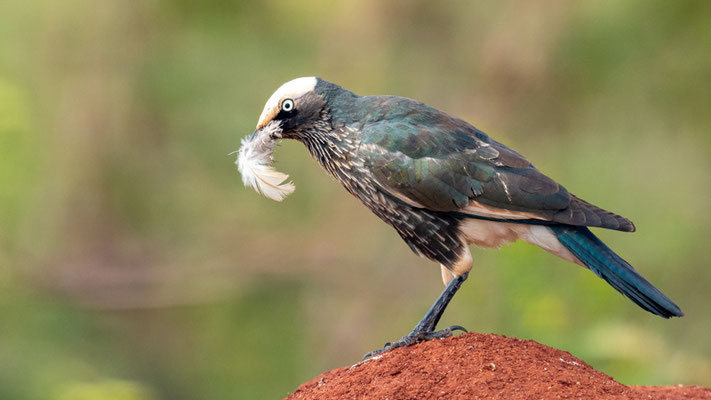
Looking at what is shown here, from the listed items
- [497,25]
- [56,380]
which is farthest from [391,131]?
[56,380]

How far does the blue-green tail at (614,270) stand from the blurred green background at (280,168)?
11.5ft

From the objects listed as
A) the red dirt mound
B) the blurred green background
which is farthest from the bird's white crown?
the blurred green background

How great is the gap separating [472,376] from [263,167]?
1.82 meters

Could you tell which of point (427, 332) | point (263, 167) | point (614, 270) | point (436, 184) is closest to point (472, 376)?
point (427, 332)

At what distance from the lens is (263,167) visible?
5.37 m

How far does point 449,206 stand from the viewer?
16.7 ft

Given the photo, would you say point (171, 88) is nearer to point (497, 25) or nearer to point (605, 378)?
point (497, 25)

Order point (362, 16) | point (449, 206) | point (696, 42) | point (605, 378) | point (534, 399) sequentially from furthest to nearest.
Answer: point (362, 16), point (696, 42), point (449, 206), point (605, 378), point (534, 399)

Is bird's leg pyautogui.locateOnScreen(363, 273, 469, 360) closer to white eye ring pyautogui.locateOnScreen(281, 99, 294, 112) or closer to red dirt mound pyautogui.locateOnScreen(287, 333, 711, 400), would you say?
red dirt mound pyautogui.locateOnScreen(287, 333, 711, 400)

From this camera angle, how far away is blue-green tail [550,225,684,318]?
15.6ft

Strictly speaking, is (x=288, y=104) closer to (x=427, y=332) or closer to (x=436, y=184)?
(x=436, y=184)

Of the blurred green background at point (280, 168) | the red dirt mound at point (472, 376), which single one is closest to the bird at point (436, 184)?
the red dirt mound at point (472, 376)

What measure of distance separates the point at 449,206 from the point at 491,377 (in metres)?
1.12

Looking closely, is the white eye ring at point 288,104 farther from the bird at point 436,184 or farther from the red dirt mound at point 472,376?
the red dirt mound at point 472,376
